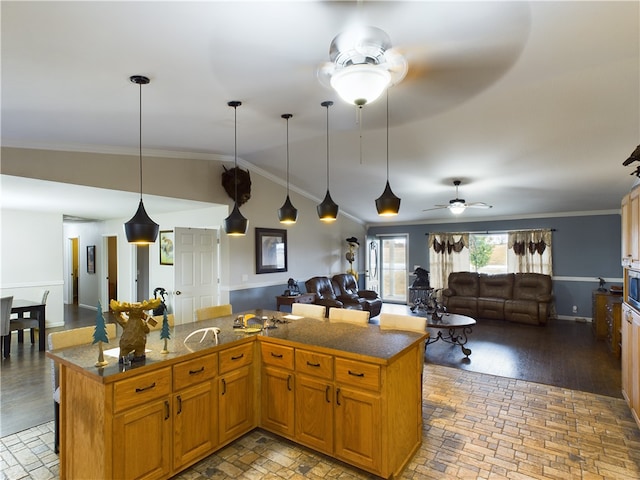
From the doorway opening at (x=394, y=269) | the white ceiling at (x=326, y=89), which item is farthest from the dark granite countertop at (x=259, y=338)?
the doorway opening at (x=394, y=269)

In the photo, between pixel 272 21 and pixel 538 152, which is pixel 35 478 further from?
pixel 538 152

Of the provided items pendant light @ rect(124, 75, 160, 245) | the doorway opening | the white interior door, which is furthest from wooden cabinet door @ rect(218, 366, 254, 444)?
the doorway opening

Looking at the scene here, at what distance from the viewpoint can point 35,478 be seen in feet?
7.72

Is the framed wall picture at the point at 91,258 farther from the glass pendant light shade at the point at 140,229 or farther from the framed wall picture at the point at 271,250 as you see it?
the glass pendant light shade at the point at 140,229

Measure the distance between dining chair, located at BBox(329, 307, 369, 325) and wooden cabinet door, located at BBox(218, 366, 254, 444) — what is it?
102 centimetres

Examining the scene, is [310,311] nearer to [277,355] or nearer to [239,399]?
[277,355]

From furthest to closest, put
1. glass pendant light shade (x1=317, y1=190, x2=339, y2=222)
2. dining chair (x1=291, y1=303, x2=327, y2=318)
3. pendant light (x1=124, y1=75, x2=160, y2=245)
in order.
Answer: dining chair (x1=291, y1=303, x2=327, y2=318)
glass pendant light shade (x1=317, y1=190, x2=339, y2=222)
pendant light (x1=124, y1=75, x2=160, y2=245)

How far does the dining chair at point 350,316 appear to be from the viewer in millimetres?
3342

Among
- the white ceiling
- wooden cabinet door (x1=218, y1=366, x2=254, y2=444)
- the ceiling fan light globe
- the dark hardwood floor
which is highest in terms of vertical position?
the white ceiling

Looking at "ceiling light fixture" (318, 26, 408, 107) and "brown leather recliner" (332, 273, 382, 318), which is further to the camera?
"brown leather recliner" (332, 273, 382, 318)

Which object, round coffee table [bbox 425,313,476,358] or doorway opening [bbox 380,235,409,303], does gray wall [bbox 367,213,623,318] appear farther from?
round coffee table [bbox 425,313,476,358]

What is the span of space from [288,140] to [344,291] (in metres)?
4.14

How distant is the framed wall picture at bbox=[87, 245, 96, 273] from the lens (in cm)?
879

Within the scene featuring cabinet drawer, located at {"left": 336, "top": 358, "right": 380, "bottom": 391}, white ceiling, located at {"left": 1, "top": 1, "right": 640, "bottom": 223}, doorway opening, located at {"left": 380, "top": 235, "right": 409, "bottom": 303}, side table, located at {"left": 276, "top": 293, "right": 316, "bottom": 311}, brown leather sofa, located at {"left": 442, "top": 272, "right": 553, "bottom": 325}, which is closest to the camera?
white ceiling, located at {"left": 1, "top": 1, "right": 640, "bottom": 223}
